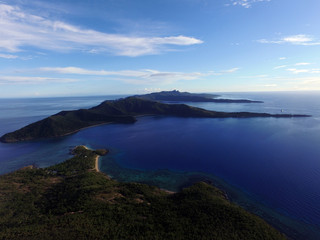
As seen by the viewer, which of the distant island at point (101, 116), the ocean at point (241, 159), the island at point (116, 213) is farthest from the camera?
the distant island at point (101, 116)

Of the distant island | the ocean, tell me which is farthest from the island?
the distant island

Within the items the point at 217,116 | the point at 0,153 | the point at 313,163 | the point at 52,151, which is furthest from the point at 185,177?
the point at 217,116

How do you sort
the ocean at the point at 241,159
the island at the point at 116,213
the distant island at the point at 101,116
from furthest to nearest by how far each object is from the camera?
1. the distant island at the point at 101,116
2. the ocean at the point at 241,159
3. the island at the point at 116,213

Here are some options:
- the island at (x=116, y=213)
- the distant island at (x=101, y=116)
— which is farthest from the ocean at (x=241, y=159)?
the distant island at (x=101, y=116)

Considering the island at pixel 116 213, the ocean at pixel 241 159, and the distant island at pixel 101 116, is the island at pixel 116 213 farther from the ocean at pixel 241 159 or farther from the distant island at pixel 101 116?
the distant island at pixel 101 116

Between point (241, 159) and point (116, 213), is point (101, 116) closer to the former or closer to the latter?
point (241, 159)

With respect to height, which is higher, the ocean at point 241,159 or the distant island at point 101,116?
the distant island at point 101,116

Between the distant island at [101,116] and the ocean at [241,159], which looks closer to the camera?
the ocean at [241,159]
